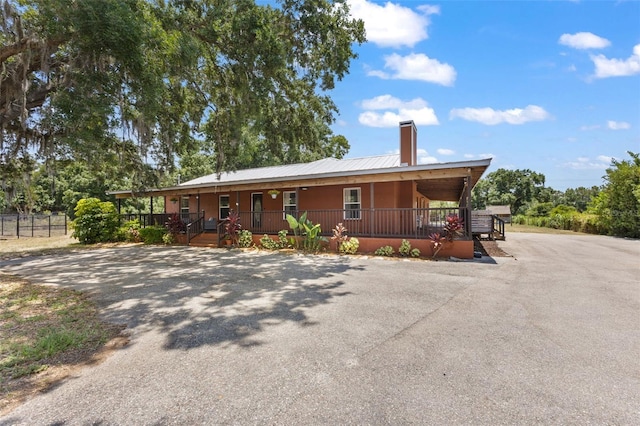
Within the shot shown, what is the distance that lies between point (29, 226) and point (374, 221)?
23.7 m

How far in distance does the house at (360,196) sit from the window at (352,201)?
0.01m

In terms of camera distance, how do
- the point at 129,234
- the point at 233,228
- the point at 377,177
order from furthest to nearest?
the point at 129,234
the point at 233,228
the point at 377,177

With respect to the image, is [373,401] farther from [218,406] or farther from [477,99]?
[477,99]

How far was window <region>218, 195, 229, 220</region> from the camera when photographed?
16.9 metres

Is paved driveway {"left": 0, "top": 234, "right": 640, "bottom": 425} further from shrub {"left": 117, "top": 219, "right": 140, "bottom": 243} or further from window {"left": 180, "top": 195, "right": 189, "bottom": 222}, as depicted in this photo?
window {"left": 180, "top": 195, "right": 189, "bottom": 222}

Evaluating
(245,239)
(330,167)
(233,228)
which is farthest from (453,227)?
(233,228)

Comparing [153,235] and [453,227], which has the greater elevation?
[453,227]

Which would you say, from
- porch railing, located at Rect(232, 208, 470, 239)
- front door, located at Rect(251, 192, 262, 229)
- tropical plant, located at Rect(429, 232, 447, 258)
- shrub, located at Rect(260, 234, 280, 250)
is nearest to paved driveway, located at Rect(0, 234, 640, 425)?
tropical plant, located at Rect(429, 232, 447, 258)

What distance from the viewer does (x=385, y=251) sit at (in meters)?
10.5

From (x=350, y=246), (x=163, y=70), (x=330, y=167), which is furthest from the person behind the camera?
(x=330, y=167)

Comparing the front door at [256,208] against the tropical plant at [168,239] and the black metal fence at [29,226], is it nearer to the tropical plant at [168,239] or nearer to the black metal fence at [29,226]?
the tropical plant at [168,239]

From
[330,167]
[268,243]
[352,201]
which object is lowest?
[268,243]

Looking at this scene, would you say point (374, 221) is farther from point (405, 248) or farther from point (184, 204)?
point (184, 204)

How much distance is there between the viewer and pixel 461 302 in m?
5.18
